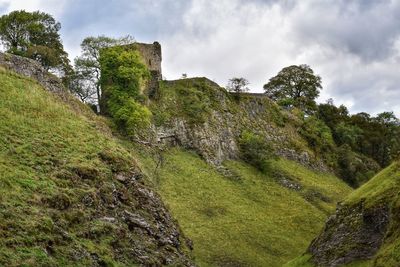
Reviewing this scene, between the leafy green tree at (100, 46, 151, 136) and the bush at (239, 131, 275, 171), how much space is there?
14.5m

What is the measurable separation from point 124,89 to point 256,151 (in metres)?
18.8

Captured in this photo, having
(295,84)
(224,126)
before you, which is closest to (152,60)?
(224,126)

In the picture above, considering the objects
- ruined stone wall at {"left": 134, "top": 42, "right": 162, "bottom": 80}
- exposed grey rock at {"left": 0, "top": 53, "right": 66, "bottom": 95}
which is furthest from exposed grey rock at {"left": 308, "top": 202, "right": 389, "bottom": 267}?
ruined stone wall at {"left": 134, "top": 42, "right": 162, "bottom": 80}

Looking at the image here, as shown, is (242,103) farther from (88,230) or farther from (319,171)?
(88,230)

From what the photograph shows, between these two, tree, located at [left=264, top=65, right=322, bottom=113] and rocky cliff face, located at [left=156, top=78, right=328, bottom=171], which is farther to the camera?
tree, located at [left=264, top=65, right=322, bottom=113]

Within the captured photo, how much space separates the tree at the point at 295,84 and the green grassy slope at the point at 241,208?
118ft

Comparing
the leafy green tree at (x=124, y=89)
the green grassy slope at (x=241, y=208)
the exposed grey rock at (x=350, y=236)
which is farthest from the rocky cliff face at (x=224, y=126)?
the exposed grey rock at (x=350, y=236)

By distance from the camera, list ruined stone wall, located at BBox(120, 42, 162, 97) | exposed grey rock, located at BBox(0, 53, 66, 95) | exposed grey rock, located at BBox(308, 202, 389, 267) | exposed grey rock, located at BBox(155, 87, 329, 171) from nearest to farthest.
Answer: exposed grey rock, located at BBox(308, 202, 389, 267)
exposed grey rock, located at BBox(0, 53, 66, 95)
exposed grey rock, located at BBox(155, 87, 329, 171)
ruined stone wall, located at BBox(120, 42, 162, 97)

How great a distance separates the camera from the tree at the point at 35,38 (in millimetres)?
59000

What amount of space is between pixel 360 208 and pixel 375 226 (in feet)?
7.53

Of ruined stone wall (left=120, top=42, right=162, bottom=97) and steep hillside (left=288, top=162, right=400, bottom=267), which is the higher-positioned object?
ruined stone wall (left=120, top=42, right=162, bottom=97)

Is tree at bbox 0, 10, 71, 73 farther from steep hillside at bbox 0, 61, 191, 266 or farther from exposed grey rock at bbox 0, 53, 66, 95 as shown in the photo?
steep hillside at bbox 0, 61, 191, 266

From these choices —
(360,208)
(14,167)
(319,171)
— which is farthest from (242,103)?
(14,167)

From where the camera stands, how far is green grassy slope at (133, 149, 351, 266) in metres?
43.7
